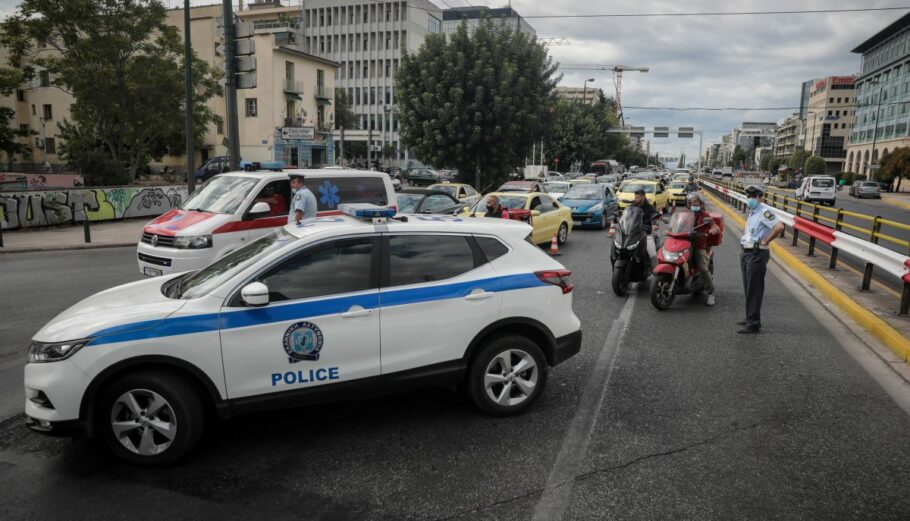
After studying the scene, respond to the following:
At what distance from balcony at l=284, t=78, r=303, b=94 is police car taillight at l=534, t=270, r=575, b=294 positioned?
48.9 meters

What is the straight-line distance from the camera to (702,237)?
29.5 feet

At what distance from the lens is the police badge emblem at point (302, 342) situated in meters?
4.20

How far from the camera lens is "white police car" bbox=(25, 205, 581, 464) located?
3910 mm

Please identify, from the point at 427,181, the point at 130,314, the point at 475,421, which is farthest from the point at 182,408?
the point at 427,181

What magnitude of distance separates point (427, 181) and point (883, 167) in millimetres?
51445

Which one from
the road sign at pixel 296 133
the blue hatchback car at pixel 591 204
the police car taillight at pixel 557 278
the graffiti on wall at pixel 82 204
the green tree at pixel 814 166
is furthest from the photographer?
the green tree at pixel 814 166

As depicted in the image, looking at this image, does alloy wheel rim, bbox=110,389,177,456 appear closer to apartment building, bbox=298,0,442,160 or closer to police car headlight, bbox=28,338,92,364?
police car headlight, bbox=28,338,92,364

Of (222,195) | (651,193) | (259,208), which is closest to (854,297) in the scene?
(259,208)

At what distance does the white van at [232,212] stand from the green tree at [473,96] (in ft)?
55.3

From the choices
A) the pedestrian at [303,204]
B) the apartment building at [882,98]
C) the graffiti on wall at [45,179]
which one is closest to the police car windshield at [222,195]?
the pedestrian at [303,204]

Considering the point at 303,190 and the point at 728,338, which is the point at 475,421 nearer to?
the point at 728,338

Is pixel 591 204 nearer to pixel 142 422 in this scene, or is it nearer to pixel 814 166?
pixel 142 422

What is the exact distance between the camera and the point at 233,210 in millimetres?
10148

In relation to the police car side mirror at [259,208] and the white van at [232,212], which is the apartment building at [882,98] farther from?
the police car side mirror at [259,208]
